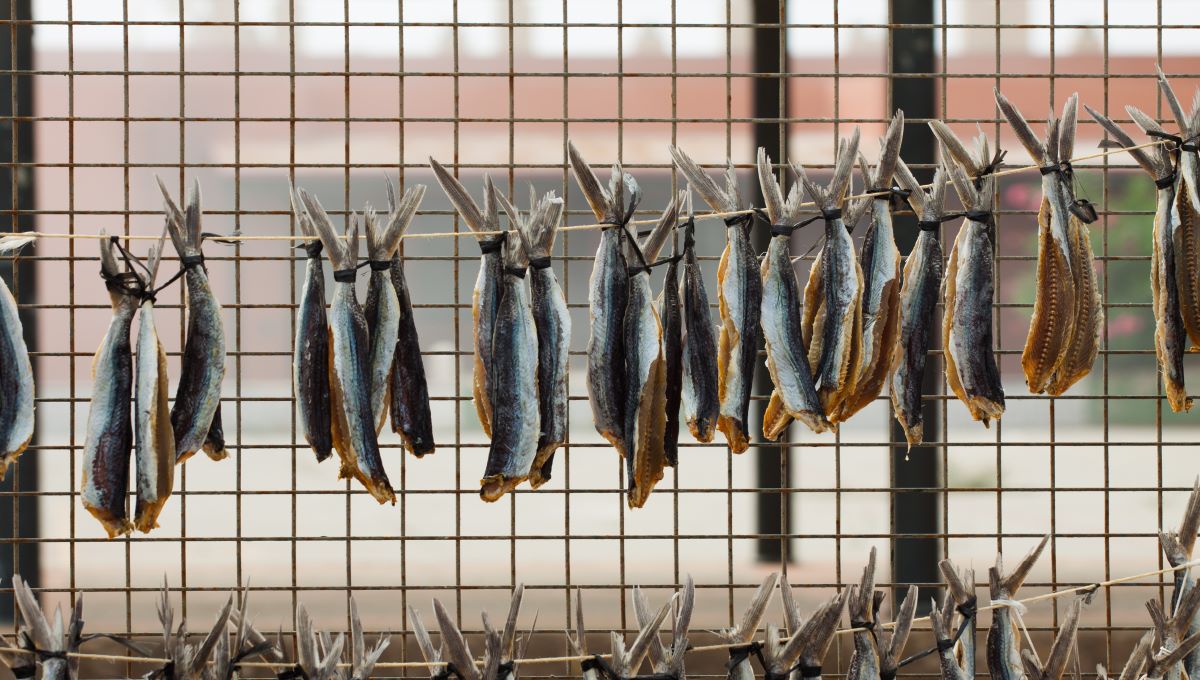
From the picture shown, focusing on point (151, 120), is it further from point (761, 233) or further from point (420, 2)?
point (761, 233)

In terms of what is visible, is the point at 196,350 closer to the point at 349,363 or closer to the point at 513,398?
the point at 349,363

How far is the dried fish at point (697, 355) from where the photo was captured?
2324mm

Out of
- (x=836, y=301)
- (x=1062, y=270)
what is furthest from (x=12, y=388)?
Answer: (x=1062, y=270)

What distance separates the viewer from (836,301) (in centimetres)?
232

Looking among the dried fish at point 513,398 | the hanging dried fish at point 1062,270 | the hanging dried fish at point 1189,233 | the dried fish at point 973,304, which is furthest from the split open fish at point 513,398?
the hanging dried fish at point 1189,233

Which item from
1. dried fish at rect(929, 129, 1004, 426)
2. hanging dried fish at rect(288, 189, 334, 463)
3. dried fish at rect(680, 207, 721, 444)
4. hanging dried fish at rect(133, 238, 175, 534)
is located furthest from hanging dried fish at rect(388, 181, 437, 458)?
dried fish at rect(929, 129, 1004, 426)

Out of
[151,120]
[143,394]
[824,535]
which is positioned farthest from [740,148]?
[143,394]

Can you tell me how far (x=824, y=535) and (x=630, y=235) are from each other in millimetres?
1354

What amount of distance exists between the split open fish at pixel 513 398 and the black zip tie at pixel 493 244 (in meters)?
0.05

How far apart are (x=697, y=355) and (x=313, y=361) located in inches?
32.4

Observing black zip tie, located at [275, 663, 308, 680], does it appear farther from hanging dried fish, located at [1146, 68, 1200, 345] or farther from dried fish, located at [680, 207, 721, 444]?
hanging dried fish, located at [1146, 68, 1200, 345]

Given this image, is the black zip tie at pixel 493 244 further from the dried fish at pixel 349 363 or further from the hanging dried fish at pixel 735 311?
the hanging dried fish at pixel 735 311

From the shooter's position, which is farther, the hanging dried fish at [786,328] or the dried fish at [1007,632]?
the dried fish at [1007,632]

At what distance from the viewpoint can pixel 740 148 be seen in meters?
5.79
